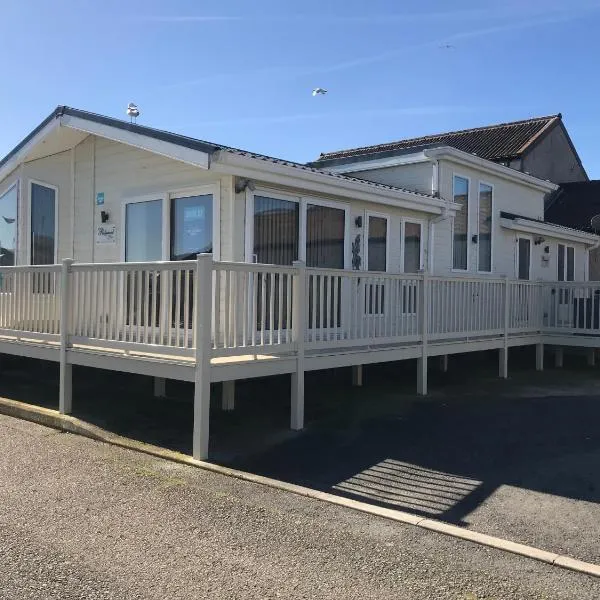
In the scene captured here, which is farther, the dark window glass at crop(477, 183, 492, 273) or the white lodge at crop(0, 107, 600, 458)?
the dark window glass at crop(477, 183, 492, 273)

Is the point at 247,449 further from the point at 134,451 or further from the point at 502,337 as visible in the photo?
the point at 502,337

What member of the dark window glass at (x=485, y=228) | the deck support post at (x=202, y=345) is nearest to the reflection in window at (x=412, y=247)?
the dark window glass at (x=485, y=228)

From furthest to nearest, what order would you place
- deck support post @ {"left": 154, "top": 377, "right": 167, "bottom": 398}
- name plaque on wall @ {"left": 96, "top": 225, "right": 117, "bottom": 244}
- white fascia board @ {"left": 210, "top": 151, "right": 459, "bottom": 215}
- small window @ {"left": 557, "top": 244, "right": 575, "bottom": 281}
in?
1. small window @ {"left": 557, "top": 244, "right": 575, "bottom": 281}
2. name plaque on wall @ {"left": 96, "top": 225, "right": 117, "bottom": 244}
3. deck support post @ {"left": 154, "top": 377, "right": 167, "bottom": 398}
4. white fascia board @ {"left": 210, "top": 151, "right": 459, "bottom": 215}

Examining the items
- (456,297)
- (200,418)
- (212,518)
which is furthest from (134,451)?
(456,297)

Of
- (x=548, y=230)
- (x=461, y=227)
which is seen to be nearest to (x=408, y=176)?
(x=461, y=227)

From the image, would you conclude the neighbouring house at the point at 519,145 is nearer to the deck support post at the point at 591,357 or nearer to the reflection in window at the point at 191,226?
the deck support post at the point at 591,357

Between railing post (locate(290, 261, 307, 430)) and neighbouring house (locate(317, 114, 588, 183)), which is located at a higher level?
neighbouring house (locate(317, 114, 588, 183))

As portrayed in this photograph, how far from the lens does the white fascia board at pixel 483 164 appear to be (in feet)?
36.9

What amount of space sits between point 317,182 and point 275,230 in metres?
0.86

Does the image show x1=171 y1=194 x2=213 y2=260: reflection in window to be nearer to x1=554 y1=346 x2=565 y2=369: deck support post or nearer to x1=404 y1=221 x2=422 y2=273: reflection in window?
x1=404 y1=221 x2=422 y2=273: reflection in window

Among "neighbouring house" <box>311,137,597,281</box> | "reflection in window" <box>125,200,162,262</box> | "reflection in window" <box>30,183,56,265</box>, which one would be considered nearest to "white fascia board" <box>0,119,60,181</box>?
"reflection in window" <box>30,183,56,265</box>

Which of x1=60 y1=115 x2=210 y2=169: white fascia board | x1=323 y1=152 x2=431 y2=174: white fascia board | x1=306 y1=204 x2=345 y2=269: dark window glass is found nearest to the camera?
x1=60 y1=115 x2=210 y2=169: white fascia board

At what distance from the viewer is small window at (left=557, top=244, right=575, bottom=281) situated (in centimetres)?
1564

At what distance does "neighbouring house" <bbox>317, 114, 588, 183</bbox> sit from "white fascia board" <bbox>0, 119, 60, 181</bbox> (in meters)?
10.1
